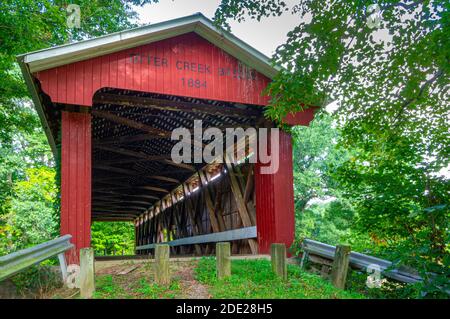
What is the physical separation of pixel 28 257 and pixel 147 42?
170 inches

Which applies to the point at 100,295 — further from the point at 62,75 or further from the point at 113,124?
the point at 113,124

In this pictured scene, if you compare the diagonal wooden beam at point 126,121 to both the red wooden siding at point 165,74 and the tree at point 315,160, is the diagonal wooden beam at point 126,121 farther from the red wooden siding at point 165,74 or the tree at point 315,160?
the tree at point 315,160

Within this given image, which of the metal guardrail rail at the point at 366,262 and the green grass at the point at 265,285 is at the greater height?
the metal guardrail rail at the point at 366,262

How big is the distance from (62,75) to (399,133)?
5338 millimetres

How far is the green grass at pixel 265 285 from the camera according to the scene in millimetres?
4812

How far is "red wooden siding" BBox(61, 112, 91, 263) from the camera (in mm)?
6520

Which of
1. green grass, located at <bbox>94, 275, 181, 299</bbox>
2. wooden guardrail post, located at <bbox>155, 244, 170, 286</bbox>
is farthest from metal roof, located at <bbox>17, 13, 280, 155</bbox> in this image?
wooden guardrail post, located at <bbox>155, 244, 170, 286</bbox>

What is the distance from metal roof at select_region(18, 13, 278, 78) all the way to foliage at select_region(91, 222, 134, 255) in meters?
27.5

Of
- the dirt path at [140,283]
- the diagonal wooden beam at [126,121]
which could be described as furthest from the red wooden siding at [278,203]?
the diagonal wooden beam at [126,121]

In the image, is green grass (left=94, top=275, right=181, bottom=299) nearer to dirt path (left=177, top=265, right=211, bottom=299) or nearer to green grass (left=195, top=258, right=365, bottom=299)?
dirt path (left=177, top=265, right=211, bottom=299)

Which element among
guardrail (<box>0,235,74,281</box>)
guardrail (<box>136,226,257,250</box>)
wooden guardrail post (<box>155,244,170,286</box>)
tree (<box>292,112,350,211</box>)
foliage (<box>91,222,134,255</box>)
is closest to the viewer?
guardrail (<box>0,235,74,281</box>)

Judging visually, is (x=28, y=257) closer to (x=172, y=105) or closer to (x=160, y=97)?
(x=172, y=105)

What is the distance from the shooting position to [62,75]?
21.3 feet

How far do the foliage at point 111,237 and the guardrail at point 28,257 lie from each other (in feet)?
93.3
